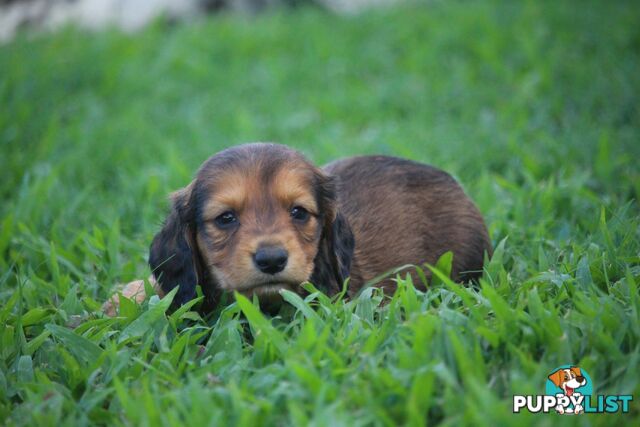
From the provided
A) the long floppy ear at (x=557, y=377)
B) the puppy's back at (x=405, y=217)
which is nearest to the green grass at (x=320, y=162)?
the long floppy ear at (x=557, y=377)

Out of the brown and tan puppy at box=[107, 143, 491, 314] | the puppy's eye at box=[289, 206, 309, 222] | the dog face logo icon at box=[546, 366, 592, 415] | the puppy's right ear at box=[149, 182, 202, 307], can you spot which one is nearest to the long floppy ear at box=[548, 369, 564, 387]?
the dog face logo icon at box=[546, 366, 592, 415]

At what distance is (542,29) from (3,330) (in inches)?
298

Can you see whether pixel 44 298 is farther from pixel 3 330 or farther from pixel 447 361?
pixel 447 361

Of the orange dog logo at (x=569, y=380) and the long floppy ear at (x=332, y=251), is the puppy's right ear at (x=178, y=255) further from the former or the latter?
the orange dog logo at (x=569, y=380)

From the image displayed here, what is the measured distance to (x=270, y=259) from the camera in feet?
10.5

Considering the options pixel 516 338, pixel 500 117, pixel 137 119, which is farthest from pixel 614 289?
pixel 137 119

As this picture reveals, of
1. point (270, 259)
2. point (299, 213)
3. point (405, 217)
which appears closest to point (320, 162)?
point (405, 217)

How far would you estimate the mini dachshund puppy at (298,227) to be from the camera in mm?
3354

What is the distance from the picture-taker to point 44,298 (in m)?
3.87

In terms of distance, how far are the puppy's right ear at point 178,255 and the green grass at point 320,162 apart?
148 mm

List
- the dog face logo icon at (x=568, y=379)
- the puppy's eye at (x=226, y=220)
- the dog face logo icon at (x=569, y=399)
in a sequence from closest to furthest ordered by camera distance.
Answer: the dog face logo icon at (x=569, y=399) < the dog face logo icon at (x=568, y=379) < the puppy's eye at (x=226, y=220)

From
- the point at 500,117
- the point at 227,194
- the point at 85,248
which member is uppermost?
the point at 227,194

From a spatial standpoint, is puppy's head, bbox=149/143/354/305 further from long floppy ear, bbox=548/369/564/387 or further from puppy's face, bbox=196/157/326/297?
long floppy ear, bbox=548/369/564/387

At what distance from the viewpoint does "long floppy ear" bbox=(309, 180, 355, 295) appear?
3.74m
